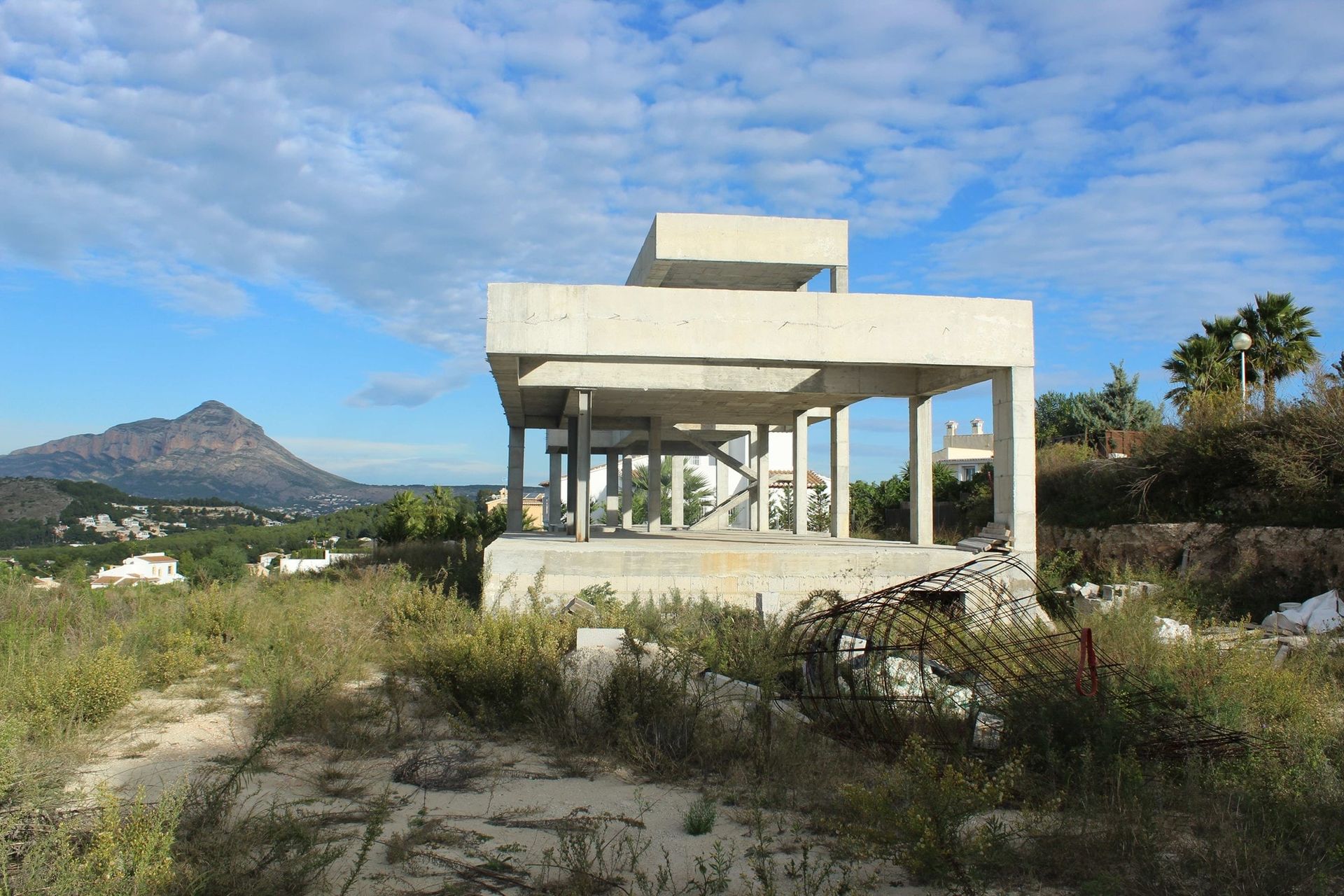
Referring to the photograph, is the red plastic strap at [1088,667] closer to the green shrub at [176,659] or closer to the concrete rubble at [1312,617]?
the concrete rubble at [1312,617]

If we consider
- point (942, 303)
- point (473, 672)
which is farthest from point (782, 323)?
point (473, 672)

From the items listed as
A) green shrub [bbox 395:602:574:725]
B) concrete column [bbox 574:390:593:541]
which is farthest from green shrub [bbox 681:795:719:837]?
concrete column [bbox 574:390:593:541]

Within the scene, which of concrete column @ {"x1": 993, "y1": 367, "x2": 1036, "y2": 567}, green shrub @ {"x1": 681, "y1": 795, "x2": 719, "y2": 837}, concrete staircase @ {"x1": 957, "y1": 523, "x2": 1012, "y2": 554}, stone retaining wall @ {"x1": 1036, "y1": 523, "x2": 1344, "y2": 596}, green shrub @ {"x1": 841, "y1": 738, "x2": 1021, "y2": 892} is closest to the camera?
green shrub @ {"x1": 841, "y1": 738, "x2": 1021, "y2": 892}

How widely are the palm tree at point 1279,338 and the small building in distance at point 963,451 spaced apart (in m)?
21.1

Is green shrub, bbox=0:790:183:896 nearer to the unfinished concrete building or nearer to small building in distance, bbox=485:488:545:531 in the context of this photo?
the unfinished concrete building

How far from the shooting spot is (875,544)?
56.8 ft

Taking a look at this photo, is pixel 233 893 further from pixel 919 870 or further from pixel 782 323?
pixel 782 323

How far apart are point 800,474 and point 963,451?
2901cm

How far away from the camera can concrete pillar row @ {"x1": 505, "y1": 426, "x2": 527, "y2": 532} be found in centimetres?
2556

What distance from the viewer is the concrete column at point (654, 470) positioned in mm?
25016

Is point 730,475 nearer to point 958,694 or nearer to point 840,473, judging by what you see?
point 840,473

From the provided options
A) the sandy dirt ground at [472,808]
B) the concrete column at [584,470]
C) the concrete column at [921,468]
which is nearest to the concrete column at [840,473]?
the concrete column at [921,468]

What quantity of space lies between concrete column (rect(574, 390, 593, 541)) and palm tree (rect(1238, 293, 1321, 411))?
19.4 m

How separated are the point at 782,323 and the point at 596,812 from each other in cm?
1043
